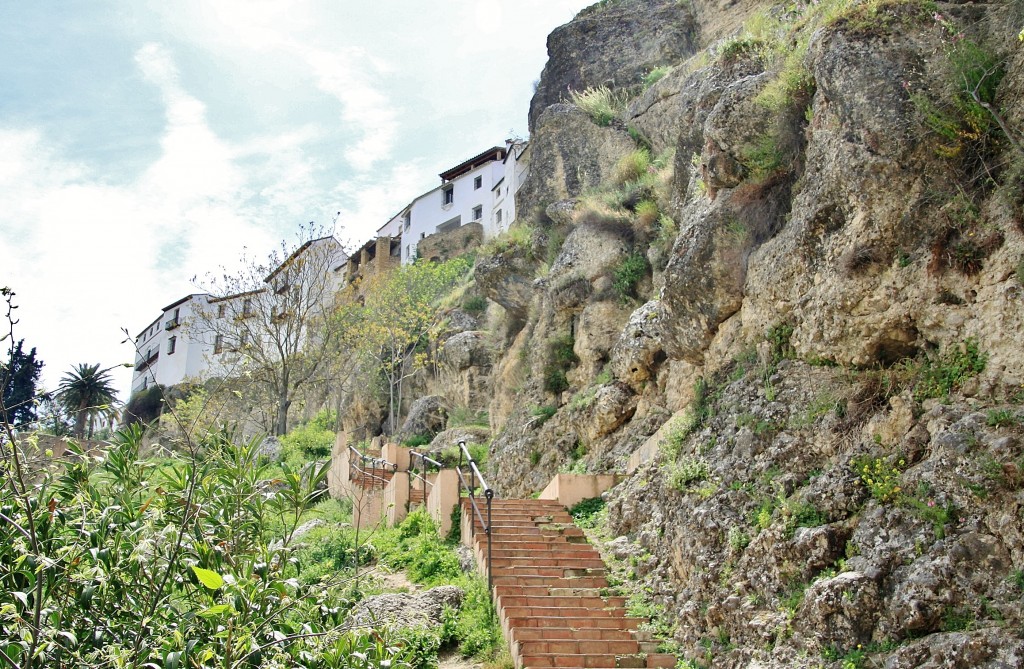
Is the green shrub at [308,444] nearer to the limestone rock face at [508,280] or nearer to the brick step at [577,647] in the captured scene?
the limestone rock face at [508,280]

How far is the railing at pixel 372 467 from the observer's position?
2064 centimetres

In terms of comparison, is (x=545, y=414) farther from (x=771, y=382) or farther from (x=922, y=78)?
(x=922, y=78)

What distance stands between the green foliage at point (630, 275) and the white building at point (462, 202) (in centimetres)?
2783

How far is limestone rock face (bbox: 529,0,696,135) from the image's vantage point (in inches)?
1222

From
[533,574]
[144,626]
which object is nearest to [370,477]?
[533,574]

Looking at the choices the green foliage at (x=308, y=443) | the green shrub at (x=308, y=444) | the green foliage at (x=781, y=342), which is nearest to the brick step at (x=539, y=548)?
the green foliage at (x=781, y=342)

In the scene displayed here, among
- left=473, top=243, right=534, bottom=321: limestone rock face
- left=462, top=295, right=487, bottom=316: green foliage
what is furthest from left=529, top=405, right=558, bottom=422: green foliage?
left=462, top=295, right=487, bottom=316: green foliage

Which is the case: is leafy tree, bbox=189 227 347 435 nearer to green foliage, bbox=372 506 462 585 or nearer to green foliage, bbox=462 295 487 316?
green foliage, bbox=462 295 487 316

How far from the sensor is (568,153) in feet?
95.5

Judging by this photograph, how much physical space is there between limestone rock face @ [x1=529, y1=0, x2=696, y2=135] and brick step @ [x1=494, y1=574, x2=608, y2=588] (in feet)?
67.4

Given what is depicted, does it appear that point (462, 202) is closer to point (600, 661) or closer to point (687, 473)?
point (687, 473)

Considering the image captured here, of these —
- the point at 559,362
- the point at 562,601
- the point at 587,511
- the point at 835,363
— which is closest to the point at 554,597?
the point at 562,601

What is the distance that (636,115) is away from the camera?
2750cm

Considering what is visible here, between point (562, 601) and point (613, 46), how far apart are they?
24.7 m
